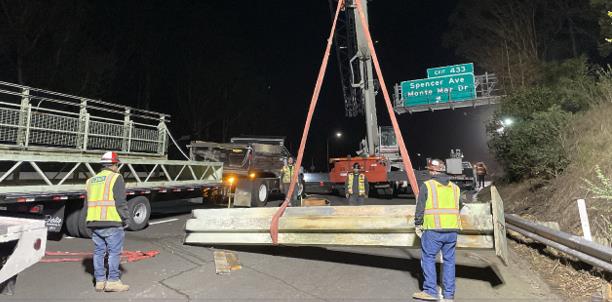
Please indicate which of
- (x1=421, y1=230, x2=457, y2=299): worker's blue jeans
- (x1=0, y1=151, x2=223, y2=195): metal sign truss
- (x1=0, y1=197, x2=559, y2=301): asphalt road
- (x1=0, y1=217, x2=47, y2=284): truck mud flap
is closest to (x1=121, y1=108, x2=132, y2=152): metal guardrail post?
(x1=0, y1=151, x2=223, y2=195): metal sign truss

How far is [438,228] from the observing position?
4.59 m

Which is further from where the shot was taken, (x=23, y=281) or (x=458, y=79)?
(x=458, y=79)

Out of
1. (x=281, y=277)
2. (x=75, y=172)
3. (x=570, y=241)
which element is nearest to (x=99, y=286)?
(x=281, y=277)

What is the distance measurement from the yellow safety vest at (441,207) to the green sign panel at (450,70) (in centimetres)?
2692

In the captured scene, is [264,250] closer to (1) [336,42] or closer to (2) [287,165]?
(2) [287,165]

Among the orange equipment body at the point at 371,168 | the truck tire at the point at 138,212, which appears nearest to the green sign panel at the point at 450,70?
the orange equipment body at the point at 371,168

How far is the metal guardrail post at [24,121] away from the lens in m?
8.07

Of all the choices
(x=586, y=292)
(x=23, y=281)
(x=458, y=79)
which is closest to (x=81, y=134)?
(x=23, y=281)

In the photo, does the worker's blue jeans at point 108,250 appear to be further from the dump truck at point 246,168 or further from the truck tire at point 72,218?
the dump truck at point 246,168

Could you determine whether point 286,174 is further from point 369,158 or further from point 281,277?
point 281,277

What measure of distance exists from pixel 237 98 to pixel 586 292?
33.7m

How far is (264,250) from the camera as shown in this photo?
7.32 metres

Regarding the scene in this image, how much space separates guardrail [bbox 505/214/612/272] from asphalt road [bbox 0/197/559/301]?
47 centimetres

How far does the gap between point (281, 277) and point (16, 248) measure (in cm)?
313
